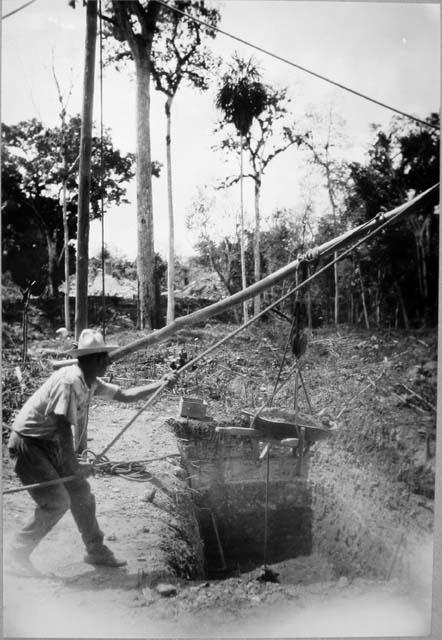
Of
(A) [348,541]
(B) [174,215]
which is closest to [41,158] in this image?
(B) [174,215]

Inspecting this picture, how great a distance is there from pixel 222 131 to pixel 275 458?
2143 millimetres

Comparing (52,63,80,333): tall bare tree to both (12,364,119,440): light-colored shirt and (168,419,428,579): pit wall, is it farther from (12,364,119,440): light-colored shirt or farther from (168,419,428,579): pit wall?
(168,419,428,579): pit wall

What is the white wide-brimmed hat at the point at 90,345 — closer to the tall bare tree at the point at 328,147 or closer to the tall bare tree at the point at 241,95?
the tall bare tree at the point at 241,95

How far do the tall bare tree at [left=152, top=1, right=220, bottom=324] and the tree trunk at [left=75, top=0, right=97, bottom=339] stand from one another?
371mm

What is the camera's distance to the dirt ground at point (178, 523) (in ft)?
7.41

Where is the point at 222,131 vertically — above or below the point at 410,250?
above

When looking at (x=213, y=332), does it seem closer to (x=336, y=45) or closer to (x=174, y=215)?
(x=174, y=215)

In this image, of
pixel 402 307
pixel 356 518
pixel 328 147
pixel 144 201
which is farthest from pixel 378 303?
pixel 144 201

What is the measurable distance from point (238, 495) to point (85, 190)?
2.13m

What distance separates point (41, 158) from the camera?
260 centimetres

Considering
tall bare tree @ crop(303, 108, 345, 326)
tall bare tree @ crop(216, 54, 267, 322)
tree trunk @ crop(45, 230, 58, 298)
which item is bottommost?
tree trunk @ crop(45, 230, 58, 298)

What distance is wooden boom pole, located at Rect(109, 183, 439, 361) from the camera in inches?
104

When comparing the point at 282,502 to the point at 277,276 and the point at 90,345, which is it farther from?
the point at 90,345

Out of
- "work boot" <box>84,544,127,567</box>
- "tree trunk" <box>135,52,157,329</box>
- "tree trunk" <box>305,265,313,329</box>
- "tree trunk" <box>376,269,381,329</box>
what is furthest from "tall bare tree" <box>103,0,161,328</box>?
"tree trunk" <box>376,269,381,329</box>
